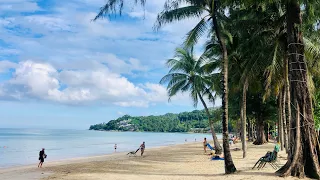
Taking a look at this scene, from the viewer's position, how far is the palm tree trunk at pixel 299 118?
1023cm

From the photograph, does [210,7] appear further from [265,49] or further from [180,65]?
[180,65]

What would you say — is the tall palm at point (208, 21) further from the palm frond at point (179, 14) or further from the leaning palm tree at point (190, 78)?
the leaning palm tree at point (190, 78)

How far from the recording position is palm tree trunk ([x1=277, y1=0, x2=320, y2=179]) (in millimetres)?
10234

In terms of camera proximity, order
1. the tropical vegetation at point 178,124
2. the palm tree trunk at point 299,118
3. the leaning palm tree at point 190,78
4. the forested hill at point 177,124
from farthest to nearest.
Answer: the forested hill at point 177,124, the tropical vegetation at point 178,124, the leaning palm tree at point 190,78, the palm tree trunk at point 299,118

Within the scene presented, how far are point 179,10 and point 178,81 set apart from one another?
1259 centimetres

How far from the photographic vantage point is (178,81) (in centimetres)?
2564

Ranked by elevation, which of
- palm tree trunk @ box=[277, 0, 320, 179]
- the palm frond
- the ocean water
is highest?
the palm frond

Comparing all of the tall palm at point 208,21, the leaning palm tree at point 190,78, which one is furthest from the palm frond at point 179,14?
the leaning palm tree at point 190,78

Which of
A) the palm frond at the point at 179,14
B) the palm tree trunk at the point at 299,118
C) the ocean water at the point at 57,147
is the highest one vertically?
the palm frond at the point at 179,14

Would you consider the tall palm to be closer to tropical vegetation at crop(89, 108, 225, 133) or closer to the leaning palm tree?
the leaning palm tree

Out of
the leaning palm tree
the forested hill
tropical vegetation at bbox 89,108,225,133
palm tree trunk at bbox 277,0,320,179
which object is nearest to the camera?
palm tree trunk at bbox 277,0,320,179

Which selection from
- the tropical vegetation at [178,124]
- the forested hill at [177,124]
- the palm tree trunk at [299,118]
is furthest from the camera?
the forested hill at [177,124]

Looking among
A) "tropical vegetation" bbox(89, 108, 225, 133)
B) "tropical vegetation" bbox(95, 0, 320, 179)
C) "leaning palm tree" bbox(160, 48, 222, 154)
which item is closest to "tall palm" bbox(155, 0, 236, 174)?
"tropical vegetation" bbox(95, 0, 320, 179)

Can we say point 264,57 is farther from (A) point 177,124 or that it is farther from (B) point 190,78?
(A) point 177,124
